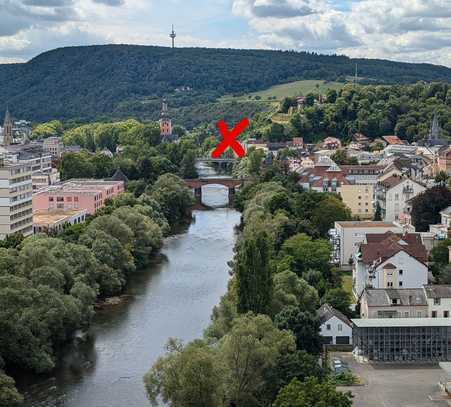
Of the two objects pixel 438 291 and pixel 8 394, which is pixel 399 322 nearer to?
pixel 438 291

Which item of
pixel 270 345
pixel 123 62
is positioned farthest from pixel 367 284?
pixel 123 62

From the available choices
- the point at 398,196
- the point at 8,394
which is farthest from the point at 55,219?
the point at 8,394

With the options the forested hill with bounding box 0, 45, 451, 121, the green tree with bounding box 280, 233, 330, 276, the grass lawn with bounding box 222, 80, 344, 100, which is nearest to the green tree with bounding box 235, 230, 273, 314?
the green tree with bounding box 280, 233, 330, 276

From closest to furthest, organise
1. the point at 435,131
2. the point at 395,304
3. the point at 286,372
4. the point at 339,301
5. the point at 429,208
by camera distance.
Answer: the point at 286,372 < the point at 395,304 < the point at 339,301 < the point at 429,208 < the point at 435,131

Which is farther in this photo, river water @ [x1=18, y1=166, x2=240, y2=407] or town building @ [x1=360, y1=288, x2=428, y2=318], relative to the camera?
town building @ [x1=360, y1=288, x2=428, y2=318]

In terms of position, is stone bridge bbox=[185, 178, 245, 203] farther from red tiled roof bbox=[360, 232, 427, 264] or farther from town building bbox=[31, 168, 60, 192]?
red tiled roof bbox=[360, 232, 427, 264]

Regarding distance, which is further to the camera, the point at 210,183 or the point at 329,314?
the point at 210,183
